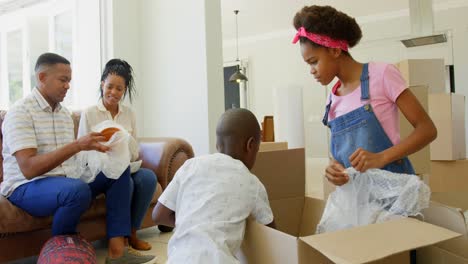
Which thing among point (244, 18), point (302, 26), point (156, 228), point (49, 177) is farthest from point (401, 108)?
point (244, 18)

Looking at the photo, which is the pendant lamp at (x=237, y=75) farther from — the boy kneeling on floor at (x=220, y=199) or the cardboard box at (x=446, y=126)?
the boy kneeling on floor at (x=220, y=199)

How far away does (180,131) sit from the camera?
3203 mm

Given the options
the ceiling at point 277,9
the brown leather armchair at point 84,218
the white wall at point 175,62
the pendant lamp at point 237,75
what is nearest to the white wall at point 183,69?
the white wall at point 175,62

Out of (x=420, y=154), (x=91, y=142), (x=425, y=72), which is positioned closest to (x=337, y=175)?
(x=91, y=142)

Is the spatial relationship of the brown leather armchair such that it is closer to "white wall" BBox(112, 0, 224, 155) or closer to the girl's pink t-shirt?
"white wall" BBox(112, 0, 224, 155)

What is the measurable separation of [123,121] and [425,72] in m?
1.87

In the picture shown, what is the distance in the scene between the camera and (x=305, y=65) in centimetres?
772

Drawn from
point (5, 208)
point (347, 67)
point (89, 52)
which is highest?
point (89, 52)

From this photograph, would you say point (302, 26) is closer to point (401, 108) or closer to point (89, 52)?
point (401, 108)

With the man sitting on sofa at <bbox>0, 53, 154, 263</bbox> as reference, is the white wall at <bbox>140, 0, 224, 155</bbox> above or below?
above

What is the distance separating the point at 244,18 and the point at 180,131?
4279 millimetres

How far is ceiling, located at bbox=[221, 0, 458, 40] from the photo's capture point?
6.05m

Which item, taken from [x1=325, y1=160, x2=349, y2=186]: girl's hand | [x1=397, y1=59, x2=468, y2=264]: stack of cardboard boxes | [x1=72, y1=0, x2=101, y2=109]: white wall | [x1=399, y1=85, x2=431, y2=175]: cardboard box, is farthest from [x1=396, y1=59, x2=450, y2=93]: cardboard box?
[x1=72, y1=0, x2=101, y2=109]: white wall

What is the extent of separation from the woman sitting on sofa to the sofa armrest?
0.15 m
